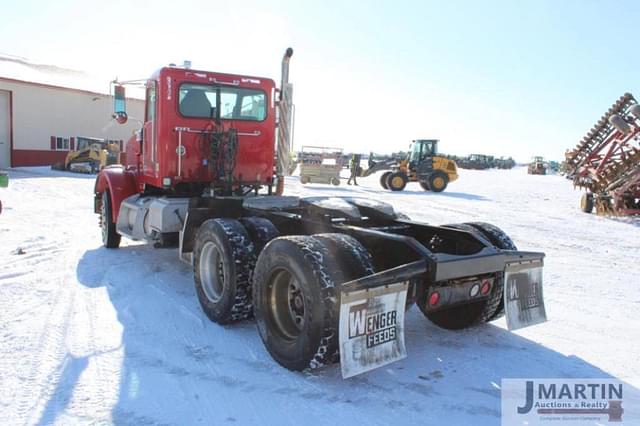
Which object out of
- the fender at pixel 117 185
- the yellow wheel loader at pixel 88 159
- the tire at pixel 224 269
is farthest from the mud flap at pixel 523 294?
the yellow wheel loader at pixel 88 159

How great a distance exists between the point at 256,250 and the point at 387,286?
163cm

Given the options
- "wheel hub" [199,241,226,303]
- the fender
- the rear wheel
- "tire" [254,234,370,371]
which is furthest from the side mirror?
the rear wheel

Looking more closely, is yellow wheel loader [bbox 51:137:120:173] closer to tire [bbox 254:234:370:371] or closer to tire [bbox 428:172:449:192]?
tire [bbox 428:172:449:192]

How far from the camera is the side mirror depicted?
7.25 m

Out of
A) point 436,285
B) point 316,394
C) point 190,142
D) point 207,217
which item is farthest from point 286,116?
point 316,394

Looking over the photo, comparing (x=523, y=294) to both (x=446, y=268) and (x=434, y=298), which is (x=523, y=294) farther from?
(x=446, y=268)

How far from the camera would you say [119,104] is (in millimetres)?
7359

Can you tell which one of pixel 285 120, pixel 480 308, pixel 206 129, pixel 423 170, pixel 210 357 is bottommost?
pixel 210 357

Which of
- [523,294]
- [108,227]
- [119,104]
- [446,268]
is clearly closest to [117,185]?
[108,227]

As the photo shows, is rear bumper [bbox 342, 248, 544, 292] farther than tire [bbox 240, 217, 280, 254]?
No

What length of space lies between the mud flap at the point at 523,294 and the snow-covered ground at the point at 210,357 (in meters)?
0.30

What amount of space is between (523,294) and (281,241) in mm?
2107

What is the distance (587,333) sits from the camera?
193 inches

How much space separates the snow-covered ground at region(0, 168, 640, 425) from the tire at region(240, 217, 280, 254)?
0.81 meters
